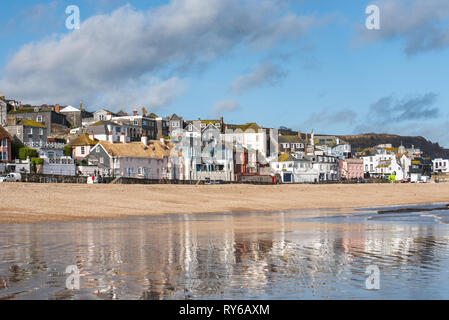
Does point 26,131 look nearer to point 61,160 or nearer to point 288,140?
point 61,160

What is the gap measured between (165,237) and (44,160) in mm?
64611

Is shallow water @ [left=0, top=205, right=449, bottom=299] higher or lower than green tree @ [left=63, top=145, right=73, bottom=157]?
lower

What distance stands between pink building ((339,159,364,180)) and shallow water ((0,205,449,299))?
120 metres

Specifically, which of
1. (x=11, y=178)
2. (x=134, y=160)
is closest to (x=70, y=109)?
(x=134, y=160)

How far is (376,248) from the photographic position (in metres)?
20.4

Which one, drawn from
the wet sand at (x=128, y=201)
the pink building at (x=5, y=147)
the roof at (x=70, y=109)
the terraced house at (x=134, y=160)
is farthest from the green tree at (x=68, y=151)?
the roof at (x=70, y=109)

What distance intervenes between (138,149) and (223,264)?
262ft

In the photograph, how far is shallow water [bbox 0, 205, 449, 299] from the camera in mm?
12562

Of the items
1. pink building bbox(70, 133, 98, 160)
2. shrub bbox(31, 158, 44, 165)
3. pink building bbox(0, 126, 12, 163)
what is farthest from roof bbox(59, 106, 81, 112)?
shrub bbox(31, 158, 44, 165)

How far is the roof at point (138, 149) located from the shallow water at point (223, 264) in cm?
6353
